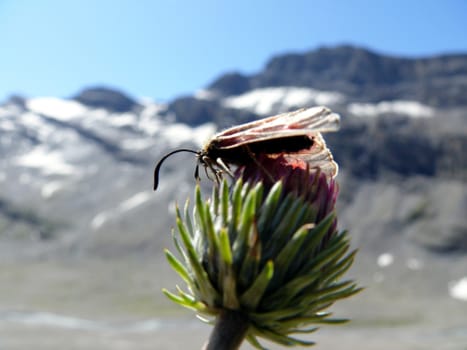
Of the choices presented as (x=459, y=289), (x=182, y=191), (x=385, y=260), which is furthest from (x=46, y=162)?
(x=459, y=289)

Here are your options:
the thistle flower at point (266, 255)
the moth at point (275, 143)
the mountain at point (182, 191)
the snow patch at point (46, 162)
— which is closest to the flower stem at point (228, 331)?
the thistle flower at point (266, 255)

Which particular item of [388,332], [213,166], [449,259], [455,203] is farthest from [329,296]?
[455,203]

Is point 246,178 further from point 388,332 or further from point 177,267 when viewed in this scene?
point 388,332

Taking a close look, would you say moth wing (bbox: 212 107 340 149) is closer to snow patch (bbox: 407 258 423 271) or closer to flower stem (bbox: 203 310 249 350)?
flower stem (bbox: 203 310 249 350)

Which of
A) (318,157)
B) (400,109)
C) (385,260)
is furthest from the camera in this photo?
(400,109)

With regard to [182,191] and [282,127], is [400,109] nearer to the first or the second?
[182,191]

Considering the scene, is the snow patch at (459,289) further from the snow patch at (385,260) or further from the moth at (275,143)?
the moth at (275,143)
